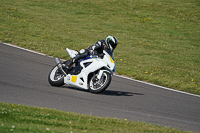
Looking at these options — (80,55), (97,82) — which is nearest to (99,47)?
(80,55)

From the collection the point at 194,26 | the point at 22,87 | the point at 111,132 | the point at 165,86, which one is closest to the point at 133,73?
the point at 165,86

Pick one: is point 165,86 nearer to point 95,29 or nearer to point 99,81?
point 99,81

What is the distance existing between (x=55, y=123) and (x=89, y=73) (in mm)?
3614

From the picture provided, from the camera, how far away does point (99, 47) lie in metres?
8.88

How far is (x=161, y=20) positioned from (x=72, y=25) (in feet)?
31.9

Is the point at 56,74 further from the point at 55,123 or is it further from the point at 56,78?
the point at 55,123

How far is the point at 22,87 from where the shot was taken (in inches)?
340

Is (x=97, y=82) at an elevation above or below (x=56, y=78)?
below

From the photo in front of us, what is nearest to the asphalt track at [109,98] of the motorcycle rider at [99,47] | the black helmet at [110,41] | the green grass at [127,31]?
the motorcycle rider at [99,47]

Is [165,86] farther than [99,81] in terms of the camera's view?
Yes

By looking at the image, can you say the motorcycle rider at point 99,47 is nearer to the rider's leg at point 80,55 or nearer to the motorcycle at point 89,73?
the rider's leg at point 80,55

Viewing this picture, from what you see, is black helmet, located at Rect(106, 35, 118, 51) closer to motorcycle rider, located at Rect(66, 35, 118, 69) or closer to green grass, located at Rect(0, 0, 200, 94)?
motorcycle rider, located at Rect(66, 35, 118, 69)

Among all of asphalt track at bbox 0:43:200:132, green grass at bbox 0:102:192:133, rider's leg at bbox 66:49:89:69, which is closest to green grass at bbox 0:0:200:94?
→ asphalt track at bbox 0:43:200:132

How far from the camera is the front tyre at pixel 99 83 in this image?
8.48 meters
